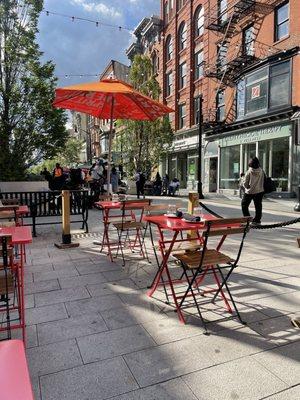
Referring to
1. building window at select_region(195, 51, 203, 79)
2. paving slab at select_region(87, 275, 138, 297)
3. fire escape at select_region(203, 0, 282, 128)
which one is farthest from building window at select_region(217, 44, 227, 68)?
paving slab at select_region(87, 275, 138, 297)

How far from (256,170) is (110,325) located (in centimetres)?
686

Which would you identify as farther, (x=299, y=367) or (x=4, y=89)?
(x=4, y=89)

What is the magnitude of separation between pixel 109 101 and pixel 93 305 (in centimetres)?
481

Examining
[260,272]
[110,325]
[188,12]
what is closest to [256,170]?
[260,272]

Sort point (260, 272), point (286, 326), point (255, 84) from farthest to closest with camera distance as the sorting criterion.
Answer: point (255, 84)
point (260, 272)
point (286, 326)

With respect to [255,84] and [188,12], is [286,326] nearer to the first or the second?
[255,84]

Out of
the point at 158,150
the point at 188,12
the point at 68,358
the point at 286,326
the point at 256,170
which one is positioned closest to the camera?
the point at 68,358

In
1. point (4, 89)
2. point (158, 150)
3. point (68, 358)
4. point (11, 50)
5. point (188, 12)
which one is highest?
point (188, 12)

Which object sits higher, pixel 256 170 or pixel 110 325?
pixel 256 170

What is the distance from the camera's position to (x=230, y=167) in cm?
2145

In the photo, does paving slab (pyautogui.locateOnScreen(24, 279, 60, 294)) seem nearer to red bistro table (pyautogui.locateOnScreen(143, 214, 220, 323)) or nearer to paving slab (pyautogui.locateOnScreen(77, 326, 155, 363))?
red bistro table (pyautogui.locateOnScreen(143, 214, 220, 323))

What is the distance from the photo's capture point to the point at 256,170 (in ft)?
30.1

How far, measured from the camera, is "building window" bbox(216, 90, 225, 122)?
2255cm

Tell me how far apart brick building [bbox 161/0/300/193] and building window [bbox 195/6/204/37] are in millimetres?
67
